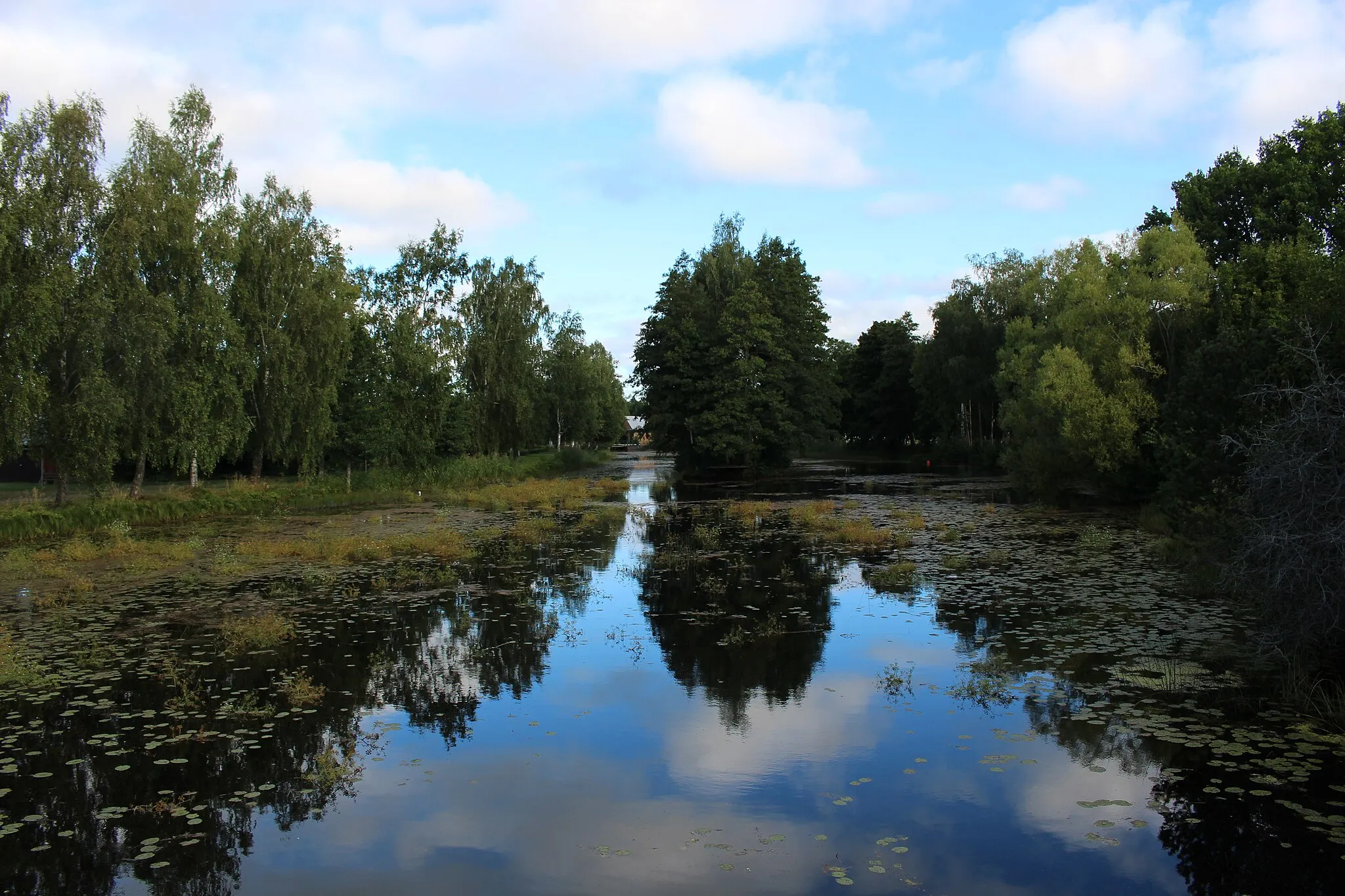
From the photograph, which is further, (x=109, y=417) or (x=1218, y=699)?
(x=109, y=417)

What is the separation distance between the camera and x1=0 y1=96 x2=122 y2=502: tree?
81.3 feet

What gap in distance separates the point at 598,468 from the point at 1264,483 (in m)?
68.9

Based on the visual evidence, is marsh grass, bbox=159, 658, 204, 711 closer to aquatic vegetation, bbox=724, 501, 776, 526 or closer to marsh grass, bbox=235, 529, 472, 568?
marsh grass, bbox=235, 529, 472, 568

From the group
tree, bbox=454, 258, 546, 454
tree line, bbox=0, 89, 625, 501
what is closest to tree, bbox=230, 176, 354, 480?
tree line, bbox=0, 89, 625, 501

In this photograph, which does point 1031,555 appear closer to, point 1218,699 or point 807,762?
point 1218,699

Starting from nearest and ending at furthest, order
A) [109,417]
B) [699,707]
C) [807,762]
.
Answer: [807,762], [699,707], [109,417]

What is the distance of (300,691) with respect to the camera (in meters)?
10.6

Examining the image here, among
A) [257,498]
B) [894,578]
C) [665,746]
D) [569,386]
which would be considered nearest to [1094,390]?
[894,578]

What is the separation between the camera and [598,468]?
251 feet

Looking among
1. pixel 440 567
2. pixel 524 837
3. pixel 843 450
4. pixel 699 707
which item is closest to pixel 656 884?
pixel 524 837

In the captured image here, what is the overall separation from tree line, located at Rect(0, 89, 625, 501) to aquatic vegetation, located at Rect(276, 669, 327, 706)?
63.3 feet

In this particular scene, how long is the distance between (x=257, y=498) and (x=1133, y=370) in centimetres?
3294

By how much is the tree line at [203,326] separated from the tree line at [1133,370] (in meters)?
14.2

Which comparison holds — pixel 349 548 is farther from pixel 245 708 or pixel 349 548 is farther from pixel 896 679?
pixel 896 679
